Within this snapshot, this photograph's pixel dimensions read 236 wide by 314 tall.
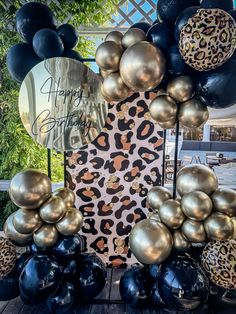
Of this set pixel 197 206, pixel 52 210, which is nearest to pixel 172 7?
A: pixel 197 206

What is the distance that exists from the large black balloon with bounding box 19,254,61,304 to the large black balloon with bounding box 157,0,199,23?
1.37 metres

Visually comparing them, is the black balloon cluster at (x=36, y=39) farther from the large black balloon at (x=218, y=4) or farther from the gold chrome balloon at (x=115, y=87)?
the large black balloon at (x=218, y=4)

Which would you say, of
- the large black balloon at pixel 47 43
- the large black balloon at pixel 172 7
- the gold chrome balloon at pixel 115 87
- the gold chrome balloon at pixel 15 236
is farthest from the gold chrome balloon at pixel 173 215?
the large black balloon at pixel 47 43

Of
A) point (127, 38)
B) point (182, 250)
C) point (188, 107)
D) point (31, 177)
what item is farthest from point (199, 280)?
point (127, 38)

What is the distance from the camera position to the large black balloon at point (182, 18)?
1200mm

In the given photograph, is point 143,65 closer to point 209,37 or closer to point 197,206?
point 209,37

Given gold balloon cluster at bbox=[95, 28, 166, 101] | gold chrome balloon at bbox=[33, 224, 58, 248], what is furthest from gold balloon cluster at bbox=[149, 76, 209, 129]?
gold chrome balloon at bbox=[33, 224, 58, 248]

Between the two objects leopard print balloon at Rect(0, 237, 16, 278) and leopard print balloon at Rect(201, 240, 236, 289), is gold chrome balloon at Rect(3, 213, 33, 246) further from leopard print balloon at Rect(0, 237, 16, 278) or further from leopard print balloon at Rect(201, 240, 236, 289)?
leopard print balloon at Rect(201, 240, 236, 289)

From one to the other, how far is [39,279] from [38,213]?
33 cm

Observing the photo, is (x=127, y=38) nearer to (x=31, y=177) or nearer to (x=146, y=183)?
(x=31, y=177)

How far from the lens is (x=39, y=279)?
4.47ft

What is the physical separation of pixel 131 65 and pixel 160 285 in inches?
41.6

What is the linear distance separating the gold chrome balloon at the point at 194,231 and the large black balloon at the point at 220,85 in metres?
0.57

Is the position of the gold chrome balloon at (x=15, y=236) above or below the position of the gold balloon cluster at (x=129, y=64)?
below
